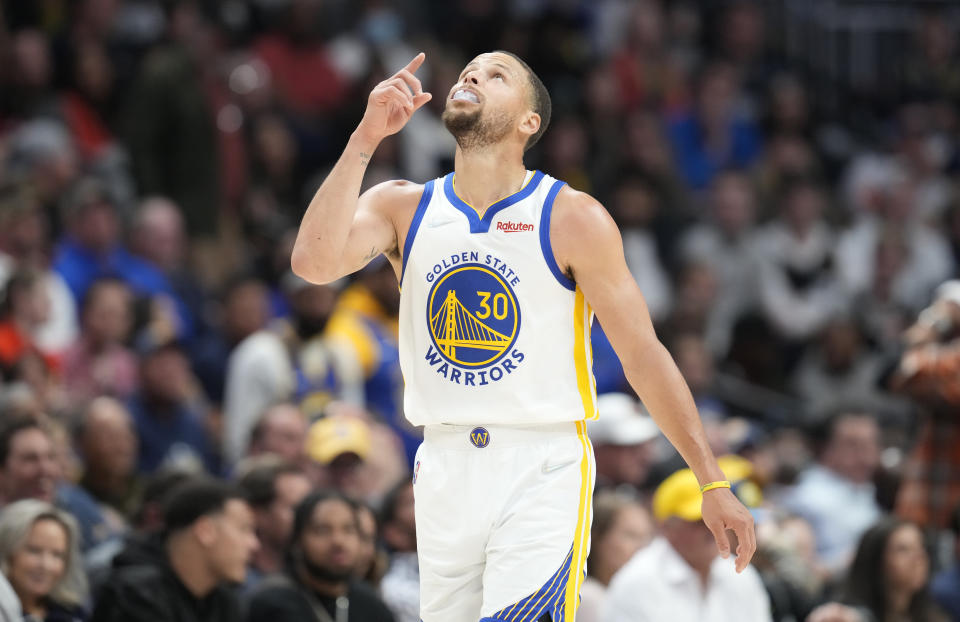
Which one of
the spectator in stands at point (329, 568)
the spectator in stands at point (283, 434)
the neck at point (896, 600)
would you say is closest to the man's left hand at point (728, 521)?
the spectator in stands at point (329, 568)

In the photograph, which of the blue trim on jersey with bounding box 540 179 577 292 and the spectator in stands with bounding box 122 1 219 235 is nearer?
the blue trim on jersey with bounding box 540 179 577 292

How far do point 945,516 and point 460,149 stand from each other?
518 centimetres

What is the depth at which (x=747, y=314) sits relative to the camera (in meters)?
13.2

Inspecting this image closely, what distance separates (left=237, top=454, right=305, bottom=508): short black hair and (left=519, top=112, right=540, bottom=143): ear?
3.39 meters

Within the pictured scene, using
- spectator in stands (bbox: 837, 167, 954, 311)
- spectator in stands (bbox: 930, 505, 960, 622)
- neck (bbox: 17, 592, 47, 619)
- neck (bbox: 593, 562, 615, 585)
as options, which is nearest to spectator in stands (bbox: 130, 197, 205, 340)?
neck (bbox: 593, 562, 615, 585)

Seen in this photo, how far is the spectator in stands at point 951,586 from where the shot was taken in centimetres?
822

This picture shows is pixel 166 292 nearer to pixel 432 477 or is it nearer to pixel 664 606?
pixel 664 606

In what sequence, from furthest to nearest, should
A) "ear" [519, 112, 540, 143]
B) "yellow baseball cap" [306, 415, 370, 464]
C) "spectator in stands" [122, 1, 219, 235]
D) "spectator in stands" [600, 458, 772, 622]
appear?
"spectator in stands" [122, 1, 219, 235] < "yellow baseball cap" [306, 415, 370, 464] < "spectator in stands" [600, 458, 772, 622] < "ear" [519, 112, 540, 143]

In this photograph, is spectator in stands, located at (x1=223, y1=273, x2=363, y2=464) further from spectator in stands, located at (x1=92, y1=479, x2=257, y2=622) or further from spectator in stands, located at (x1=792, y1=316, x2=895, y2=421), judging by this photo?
spectator in stands, located at (x1=792, y1=316, x2=895, y2=421)

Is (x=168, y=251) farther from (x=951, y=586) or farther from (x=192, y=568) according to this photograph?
(x=951, y=586)

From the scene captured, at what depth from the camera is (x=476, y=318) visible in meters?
4.80

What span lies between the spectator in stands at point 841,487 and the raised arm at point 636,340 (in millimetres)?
5700

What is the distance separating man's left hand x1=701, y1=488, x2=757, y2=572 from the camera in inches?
185

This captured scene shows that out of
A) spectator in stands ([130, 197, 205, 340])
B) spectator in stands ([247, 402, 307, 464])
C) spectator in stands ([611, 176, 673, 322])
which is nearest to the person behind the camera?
spectator in stands ([247, 402, 307, 464])
